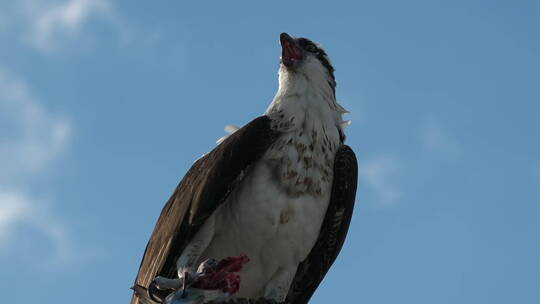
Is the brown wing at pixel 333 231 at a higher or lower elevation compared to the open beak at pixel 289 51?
lower

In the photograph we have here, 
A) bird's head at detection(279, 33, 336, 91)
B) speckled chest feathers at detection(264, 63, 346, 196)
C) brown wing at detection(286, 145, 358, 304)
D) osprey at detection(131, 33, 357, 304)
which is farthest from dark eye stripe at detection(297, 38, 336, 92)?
brown wing at detection(286, 145, 358, 304)

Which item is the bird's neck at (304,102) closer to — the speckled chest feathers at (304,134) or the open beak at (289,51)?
the speckled chest feathers at (304,134)

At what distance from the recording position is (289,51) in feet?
36.9

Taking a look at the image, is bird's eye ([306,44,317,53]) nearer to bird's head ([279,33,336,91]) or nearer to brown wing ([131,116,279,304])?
bird's head ([279,33,336,91])

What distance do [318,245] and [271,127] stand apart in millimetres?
1269

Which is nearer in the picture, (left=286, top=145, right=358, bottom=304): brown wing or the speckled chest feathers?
the speckled chest feathers

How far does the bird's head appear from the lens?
36.5 ft

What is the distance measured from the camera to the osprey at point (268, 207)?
10.0 meters

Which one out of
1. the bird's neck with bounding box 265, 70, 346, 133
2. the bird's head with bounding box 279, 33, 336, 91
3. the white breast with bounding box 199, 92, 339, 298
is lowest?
the white breast with bounding box 199, 92, 339, 298

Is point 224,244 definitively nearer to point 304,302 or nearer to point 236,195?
point 236,195

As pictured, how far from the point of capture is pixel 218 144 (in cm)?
1067

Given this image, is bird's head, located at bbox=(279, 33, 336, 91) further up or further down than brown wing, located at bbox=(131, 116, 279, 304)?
further up

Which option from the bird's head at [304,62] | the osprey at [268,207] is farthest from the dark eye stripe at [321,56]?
the osprey at [268,207]

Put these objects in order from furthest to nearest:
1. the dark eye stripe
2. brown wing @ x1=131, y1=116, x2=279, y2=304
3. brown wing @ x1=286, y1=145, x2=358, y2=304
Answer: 1. the dark eye stripe
2. brown wing @ x1=286, y1=145, x2=358, y2=304
3. brown wing @ x1=131, y1=116, x2=279, y2=304
